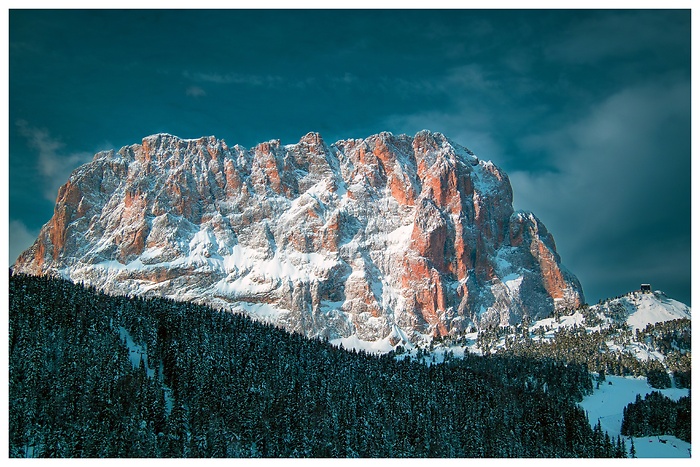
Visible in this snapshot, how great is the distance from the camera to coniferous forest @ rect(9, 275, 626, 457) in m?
116

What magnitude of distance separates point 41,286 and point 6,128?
9611cm

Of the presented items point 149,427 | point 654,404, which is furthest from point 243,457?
point 654,404

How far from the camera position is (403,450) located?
127312 mm

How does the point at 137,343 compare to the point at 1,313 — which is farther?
the point at 137,343

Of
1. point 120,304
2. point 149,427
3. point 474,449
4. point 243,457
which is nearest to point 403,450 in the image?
point 474,449

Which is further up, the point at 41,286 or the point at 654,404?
the point at 41,286

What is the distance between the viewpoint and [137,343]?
154 metres

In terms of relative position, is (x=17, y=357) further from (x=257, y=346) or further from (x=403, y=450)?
(x=403, y=450)

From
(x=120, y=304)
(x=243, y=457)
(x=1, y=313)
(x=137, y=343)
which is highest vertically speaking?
(x=120, y=304)

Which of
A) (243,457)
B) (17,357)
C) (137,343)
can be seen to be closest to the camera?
(243,457)

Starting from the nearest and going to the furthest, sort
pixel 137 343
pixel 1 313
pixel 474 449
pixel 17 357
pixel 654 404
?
pixel 1 313, pixel 17 357, pixel 474 449, pixel 137 343, pixel 654 404

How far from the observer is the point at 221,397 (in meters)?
134

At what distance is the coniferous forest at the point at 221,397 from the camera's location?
11612 cm

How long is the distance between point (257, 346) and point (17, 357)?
52818 mm
